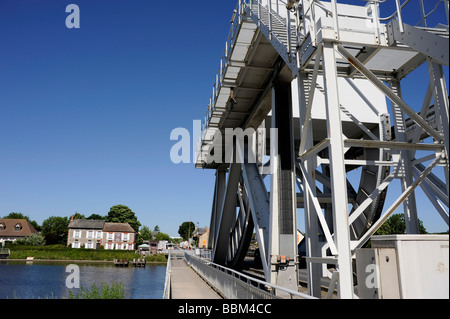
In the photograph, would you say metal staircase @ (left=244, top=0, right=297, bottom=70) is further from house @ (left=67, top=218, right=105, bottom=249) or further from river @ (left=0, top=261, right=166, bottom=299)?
house @ (left=67, top=218, right=105, bottom=249)

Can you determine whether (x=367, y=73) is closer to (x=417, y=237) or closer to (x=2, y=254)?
(x=417, y=237)

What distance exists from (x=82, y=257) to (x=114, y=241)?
1654 centimetres

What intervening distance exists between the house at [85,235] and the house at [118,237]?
1.41 m

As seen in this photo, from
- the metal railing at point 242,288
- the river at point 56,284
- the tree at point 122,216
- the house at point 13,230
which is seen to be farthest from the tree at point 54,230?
the metal railing at point 242,288

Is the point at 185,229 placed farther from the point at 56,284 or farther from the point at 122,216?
the point at 56,284

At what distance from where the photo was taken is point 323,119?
15523mm

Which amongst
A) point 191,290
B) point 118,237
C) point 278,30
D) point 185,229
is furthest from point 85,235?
point 278,30

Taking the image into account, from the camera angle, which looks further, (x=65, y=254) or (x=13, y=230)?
(x=13, y=230)

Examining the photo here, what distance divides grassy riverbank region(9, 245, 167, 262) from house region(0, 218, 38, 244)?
17.5 metres

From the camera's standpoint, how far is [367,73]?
22.7ft

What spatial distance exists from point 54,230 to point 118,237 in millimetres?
16429

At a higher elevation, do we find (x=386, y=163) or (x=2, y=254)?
(x=386, y=163)

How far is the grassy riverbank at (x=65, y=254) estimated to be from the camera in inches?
2518
